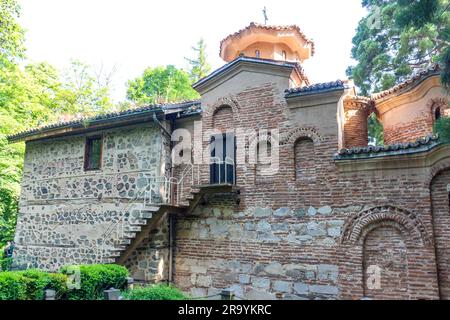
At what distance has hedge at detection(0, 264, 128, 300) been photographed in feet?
27.0

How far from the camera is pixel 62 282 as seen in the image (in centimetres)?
902

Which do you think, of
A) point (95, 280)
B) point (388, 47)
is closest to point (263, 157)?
point (95, 280)

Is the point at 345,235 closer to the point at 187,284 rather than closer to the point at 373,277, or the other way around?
the point at 373,277

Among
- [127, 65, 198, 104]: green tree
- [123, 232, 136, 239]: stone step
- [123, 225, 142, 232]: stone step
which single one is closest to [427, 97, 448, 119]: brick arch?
[123, 225, 142, 232]: stone step

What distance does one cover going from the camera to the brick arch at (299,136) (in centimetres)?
1004

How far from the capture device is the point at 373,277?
887 cm

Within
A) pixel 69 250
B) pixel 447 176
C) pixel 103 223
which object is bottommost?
pixel 69 250

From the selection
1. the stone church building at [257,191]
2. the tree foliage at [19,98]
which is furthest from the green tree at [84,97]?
the stone church building at [257,191]

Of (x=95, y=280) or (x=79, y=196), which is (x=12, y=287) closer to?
(x=95, y=280)

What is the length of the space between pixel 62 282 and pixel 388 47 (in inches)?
785

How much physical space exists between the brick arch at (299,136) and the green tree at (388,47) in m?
8.70

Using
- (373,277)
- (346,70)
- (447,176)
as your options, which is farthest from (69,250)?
(346,70)

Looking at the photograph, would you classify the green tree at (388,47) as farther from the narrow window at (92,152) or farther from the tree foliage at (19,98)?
the tree foliage at (19,98)

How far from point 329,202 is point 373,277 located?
209 cm
